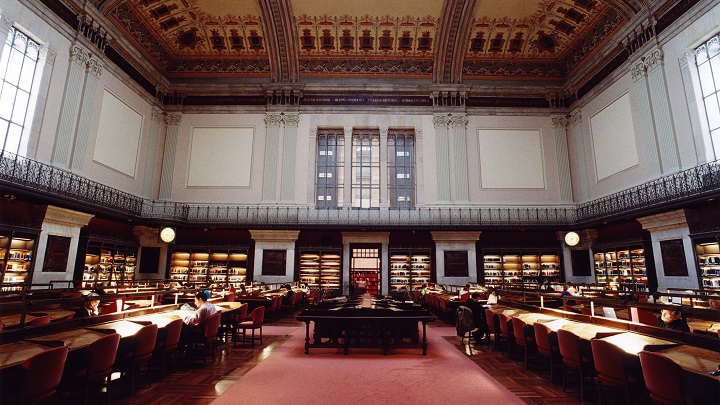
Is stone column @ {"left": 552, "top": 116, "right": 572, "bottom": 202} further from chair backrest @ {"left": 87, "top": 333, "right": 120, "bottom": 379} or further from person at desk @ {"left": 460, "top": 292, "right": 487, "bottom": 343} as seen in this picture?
chair backrest @ {"left": 87, "top": 333, "right": 120, "bottom": 379}

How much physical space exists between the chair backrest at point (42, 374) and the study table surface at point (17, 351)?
0.43ft

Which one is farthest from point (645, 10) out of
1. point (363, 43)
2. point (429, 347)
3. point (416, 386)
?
point (416, 386)

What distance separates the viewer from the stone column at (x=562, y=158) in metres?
15.7

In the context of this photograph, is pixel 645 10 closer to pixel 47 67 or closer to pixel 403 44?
pixel 403 44

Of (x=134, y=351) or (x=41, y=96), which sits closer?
(x=134, y=351)

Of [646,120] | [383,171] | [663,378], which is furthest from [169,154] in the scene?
[646,120]

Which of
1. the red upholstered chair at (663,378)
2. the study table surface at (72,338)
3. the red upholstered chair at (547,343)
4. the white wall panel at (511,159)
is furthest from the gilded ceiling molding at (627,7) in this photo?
the study table surface at (72,338)

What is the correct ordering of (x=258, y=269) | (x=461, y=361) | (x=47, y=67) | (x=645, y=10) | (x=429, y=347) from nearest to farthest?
1. (x=461, y=361)
2. (x=429, y=347)
3. (x=47, y=67)
4. (x=645, y=10)
5. (x=258, y=269)

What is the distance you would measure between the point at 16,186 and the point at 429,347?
32.4ft

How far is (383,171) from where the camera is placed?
648 inches

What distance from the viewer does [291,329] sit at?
8289 millimetres

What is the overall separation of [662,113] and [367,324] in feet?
38.4

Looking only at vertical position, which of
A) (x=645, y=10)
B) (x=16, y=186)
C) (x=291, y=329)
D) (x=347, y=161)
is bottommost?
(x=291, y=329)

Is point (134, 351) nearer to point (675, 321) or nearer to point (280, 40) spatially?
point (675, 321)
